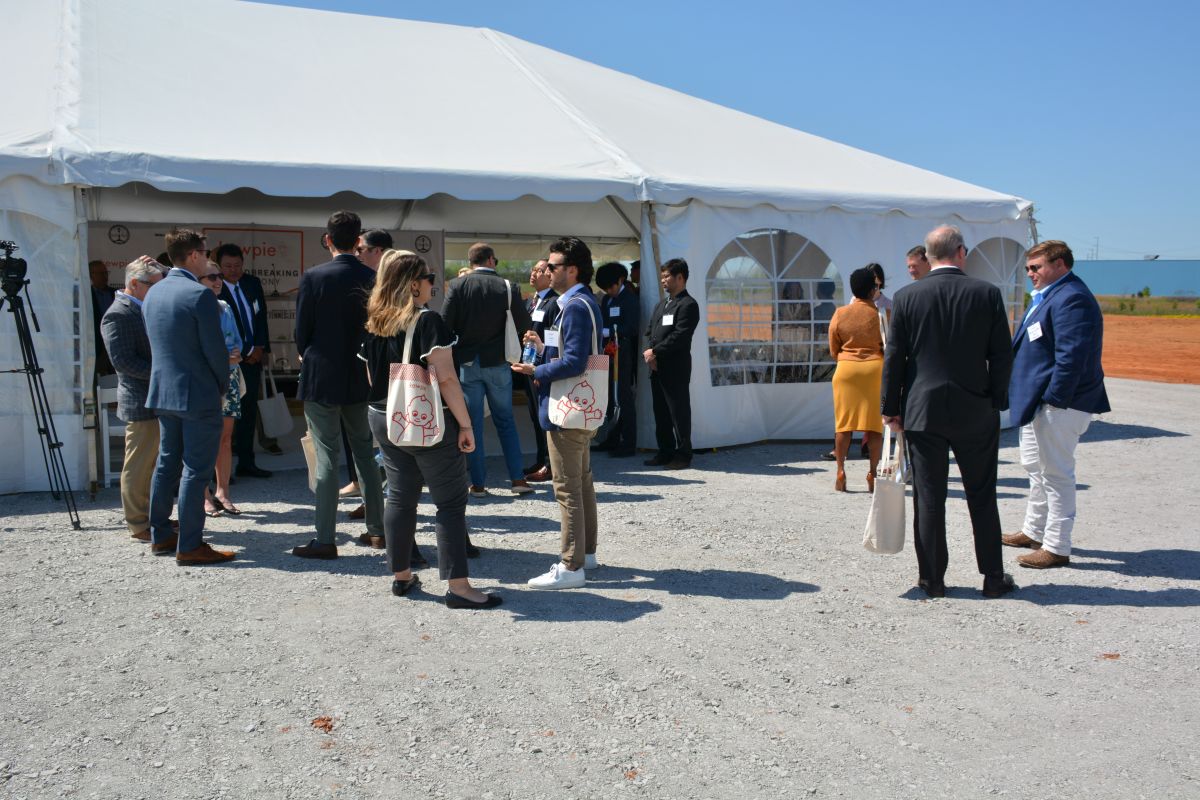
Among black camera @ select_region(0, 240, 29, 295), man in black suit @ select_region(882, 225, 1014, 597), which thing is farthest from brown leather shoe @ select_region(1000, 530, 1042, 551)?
black camera @ select_region(0, 240, 29, 295)

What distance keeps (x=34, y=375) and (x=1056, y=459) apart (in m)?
6.60

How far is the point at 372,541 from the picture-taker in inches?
227

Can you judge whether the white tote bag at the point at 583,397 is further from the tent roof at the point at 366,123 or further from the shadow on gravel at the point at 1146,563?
the tent roof at the point at 366,123

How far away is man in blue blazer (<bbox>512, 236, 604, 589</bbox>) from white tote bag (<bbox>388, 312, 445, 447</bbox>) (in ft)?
2.08

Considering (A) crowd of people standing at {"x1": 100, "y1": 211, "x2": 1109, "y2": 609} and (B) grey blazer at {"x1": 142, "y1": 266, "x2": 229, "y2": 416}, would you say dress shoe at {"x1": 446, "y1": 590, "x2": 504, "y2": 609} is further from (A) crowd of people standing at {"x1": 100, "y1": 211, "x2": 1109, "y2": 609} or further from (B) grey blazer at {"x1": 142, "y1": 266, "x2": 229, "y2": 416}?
(B) grey blazer at {"x1": 142, "y1": 266, "x2": 229, "y2": 416}

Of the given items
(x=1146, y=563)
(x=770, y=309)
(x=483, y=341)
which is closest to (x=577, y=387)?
(x=483, y=341)

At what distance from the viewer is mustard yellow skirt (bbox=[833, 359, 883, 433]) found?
24.0ft

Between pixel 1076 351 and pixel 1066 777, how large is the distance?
2775mm

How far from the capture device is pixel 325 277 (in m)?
5.21

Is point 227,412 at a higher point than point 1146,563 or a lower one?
higher

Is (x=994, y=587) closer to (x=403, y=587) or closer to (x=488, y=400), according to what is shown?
(x=403, y=587)

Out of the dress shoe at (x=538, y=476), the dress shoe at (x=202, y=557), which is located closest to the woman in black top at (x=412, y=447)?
the dress shoe at (x=202, y=557)

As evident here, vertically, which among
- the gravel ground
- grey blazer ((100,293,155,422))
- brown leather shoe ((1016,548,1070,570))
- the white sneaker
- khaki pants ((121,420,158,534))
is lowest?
the gravel ground

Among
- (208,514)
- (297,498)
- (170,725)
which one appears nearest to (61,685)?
(170,725)
